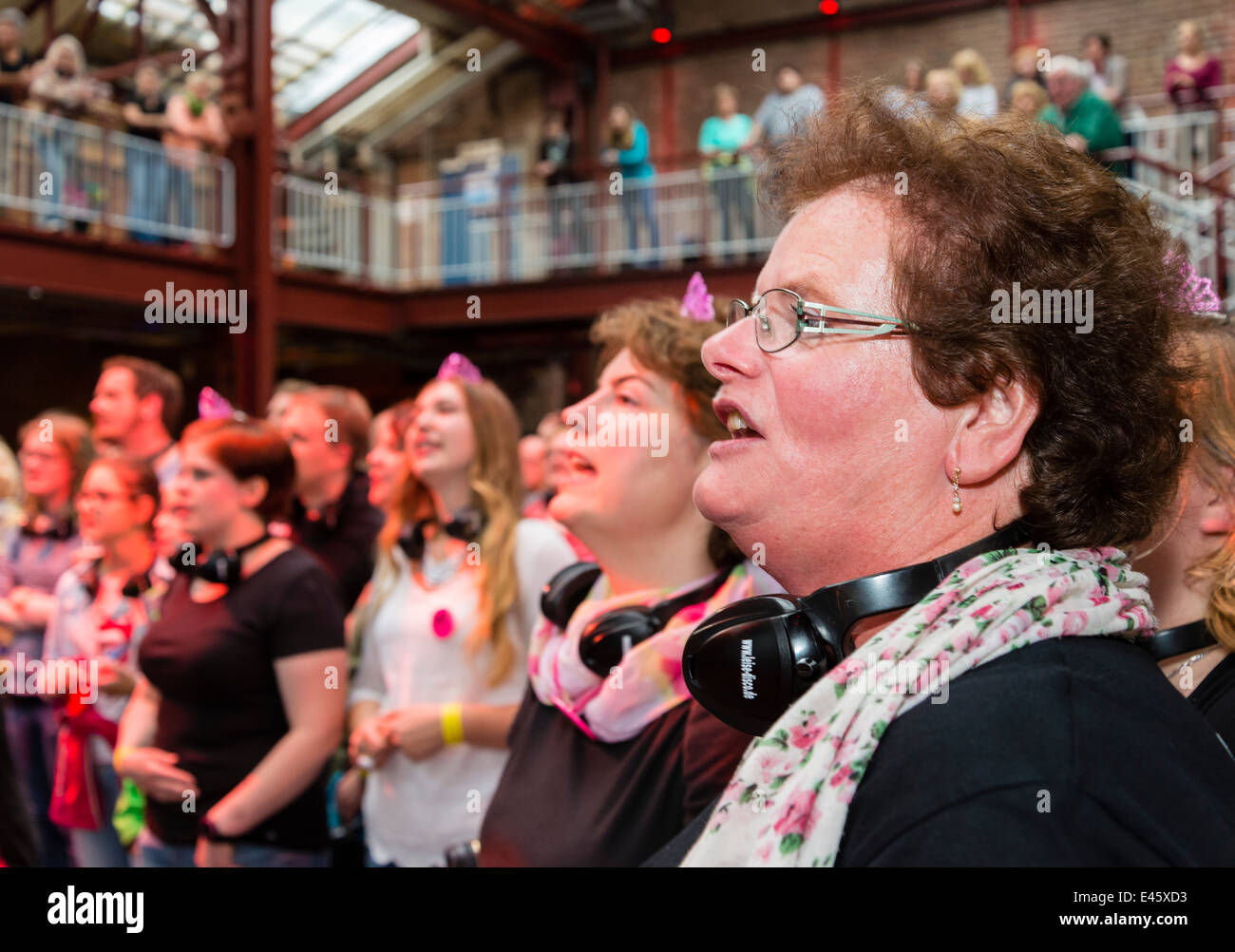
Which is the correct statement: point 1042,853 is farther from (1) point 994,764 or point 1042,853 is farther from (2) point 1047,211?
(2) point 1047,211

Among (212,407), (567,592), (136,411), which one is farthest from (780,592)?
(136,411)

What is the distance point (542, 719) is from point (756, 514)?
92 centimetres

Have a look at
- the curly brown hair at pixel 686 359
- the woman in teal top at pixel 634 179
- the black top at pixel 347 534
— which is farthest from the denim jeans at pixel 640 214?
the curly brown hair at pixel 686 359

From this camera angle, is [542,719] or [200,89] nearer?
[542,719]

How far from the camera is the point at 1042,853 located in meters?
0.80

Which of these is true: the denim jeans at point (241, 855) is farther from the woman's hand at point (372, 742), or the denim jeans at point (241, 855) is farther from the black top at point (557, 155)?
the black top at point (557, 155)

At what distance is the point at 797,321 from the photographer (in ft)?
3.83

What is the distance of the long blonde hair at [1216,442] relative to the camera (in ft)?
5.46

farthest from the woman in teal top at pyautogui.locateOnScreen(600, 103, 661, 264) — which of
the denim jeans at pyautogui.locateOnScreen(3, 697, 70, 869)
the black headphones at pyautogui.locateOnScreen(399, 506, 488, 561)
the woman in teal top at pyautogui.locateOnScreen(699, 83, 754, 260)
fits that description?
the black headphones at pyautogui.locateOnScreen(399, 506, 488, 561)

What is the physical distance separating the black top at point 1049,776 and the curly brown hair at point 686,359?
1046mm

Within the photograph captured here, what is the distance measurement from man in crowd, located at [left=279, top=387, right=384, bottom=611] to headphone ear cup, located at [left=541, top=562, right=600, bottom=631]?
191 cm

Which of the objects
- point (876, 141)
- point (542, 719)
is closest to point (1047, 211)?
point (876, 141)

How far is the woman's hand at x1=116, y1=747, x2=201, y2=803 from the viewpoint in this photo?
265 cm
